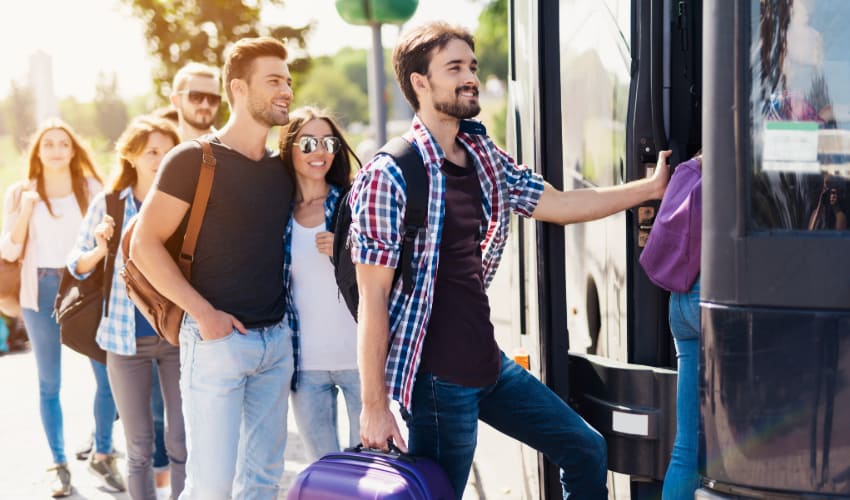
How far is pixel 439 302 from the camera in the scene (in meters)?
2.94

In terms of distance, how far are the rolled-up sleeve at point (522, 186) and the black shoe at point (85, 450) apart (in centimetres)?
384

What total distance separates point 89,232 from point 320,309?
1476mm

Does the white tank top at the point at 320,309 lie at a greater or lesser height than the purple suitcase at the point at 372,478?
greater

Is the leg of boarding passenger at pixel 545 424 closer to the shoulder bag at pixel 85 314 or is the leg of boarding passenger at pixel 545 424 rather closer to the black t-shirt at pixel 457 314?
the black t-shirt at pixel 457 314

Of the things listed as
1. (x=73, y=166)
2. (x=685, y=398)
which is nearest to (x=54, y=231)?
(x=73, y=166)

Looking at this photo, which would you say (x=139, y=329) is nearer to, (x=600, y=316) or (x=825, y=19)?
(x=600, y=316)

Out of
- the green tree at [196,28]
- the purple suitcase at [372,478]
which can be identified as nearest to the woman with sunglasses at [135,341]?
the purple suitcase at [372,478]

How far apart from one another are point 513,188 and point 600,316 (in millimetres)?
740

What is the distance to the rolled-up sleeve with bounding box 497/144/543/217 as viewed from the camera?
10.7 ft

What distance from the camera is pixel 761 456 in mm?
2416

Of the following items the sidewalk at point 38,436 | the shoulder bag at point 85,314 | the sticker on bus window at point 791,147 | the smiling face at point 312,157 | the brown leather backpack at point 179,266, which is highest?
the smiling face at point 312,157

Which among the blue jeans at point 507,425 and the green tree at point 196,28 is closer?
the blue jeans at point 507,425

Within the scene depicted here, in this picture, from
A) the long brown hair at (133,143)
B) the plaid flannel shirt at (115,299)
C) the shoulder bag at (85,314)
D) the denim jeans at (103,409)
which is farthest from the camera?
the denim jeans at (103,409)

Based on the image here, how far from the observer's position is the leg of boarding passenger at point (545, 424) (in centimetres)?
311
